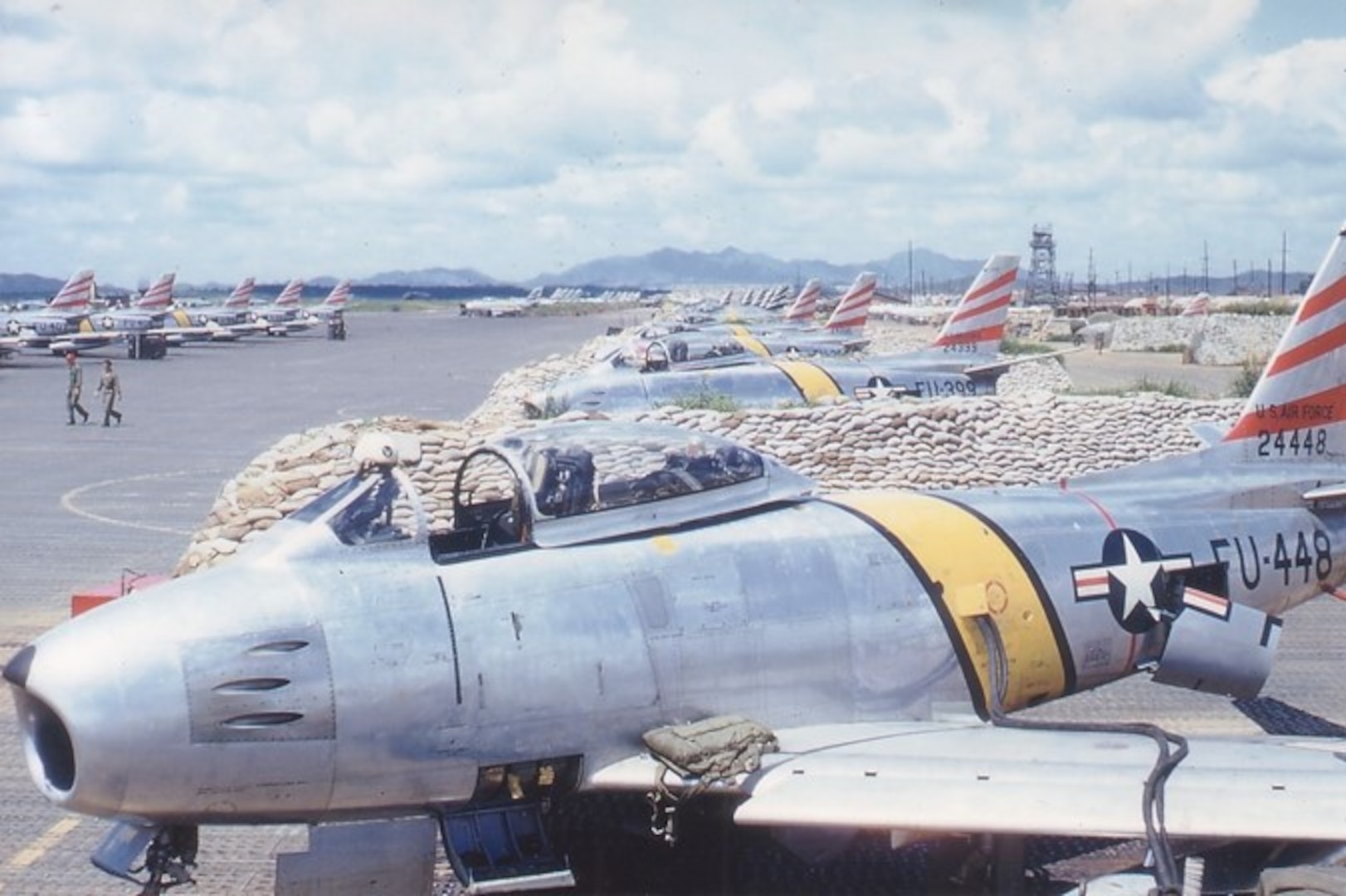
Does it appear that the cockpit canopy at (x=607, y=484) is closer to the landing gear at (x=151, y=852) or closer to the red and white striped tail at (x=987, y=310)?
the landing gear at (x=151, y=852)

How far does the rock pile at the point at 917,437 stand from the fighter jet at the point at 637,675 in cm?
960

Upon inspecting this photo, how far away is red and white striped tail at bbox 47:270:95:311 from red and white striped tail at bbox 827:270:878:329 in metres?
45.2

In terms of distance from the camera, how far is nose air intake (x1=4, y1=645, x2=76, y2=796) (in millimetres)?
6461

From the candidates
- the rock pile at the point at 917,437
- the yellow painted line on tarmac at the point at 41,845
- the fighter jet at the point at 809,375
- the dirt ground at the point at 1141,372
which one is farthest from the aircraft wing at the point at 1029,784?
the dirt ground at the point at 1141,372

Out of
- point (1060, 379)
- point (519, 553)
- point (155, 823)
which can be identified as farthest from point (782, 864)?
point (1060, 379)

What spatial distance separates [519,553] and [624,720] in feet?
3.57

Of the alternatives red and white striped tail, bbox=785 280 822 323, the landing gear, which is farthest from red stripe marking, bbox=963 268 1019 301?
red and white striped tail, bbox=785 280 822 323

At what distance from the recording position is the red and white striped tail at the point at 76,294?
7225 cm

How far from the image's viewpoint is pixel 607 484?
814 cm

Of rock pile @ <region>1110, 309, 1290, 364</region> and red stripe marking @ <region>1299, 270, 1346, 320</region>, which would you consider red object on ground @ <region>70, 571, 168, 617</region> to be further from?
rock pile @ <region>1110, 309, 1290, 364</region>

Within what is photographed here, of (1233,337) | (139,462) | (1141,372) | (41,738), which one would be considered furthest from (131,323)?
(41,738)

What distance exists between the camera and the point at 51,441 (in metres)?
33.2

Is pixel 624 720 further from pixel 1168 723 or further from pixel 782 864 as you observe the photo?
pixel 1168 723

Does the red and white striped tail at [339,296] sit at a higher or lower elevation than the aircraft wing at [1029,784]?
higher
